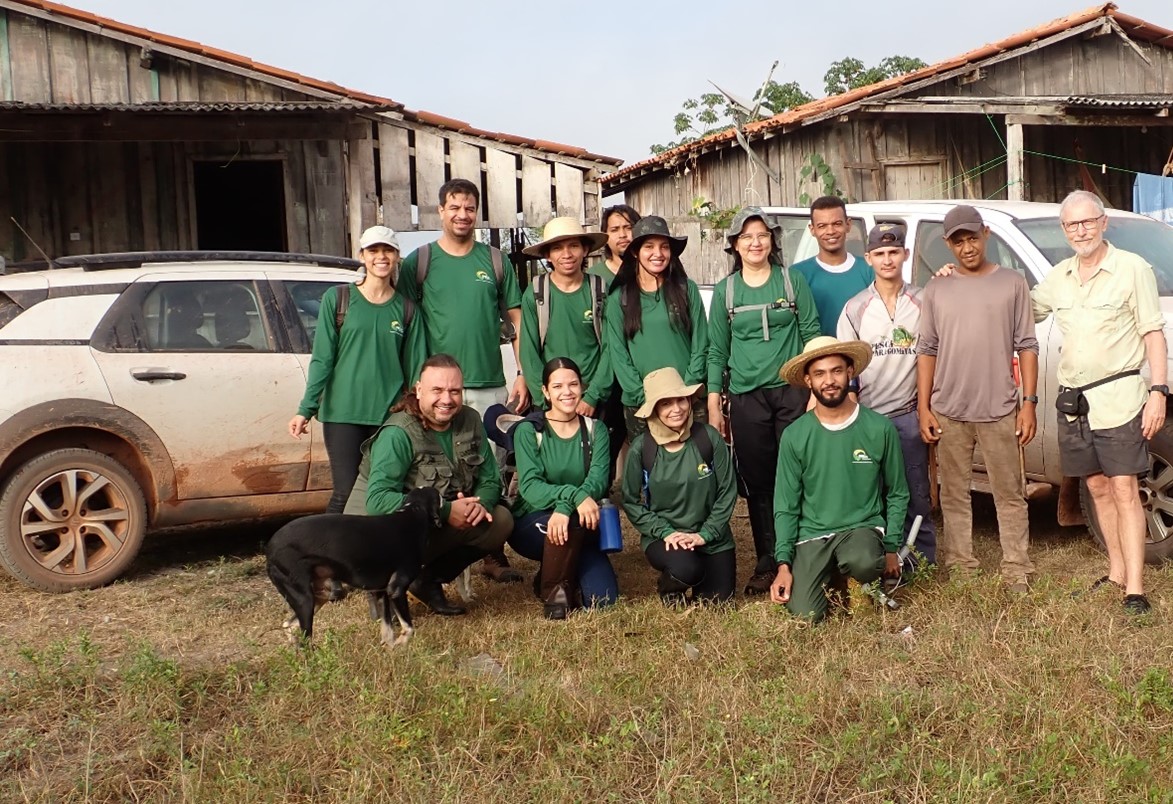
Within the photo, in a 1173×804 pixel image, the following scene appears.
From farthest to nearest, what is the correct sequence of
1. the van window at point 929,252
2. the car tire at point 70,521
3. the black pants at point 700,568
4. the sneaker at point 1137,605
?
the van window at point 929,252
the car tire at point 70,521
the black pants at point 700,568
the sneaker at point 1137,605

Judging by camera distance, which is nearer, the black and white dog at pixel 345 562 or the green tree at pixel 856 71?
Result: the black and white dog at pixel 345 562

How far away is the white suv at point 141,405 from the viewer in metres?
6.21

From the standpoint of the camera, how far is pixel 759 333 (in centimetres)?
587

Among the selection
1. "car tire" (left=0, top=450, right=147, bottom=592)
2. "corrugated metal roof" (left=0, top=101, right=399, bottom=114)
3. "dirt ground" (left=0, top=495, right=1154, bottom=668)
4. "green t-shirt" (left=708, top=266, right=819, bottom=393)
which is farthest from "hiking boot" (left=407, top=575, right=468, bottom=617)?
"corrugated metal roof" (left=0, top=101, right=399, bottom=114)

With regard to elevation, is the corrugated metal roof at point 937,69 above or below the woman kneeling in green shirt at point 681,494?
above

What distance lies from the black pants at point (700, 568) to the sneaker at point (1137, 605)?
175 cm

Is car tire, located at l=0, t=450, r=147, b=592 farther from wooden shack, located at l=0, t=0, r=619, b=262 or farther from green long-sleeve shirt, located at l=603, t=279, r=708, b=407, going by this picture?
wooden shack, located at l=0, t=0, r=619, b=262

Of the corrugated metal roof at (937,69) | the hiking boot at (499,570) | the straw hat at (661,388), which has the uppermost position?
the corrugated metal roof at (937,69)

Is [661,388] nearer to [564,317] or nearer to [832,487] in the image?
[564,317]

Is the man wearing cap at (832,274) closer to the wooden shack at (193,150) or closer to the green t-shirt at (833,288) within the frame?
the green t-shirt at (833,288)

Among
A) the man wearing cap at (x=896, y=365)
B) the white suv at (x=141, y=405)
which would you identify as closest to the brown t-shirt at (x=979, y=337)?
the man wearing cap at (x=896, y=365)

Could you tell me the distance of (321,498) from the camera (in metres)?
6.97

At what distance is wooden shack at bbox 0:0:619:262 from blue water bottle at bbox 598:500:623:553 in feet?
20.3

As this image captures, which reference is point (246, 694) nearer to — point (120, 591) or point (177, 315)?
point (120, 591)
